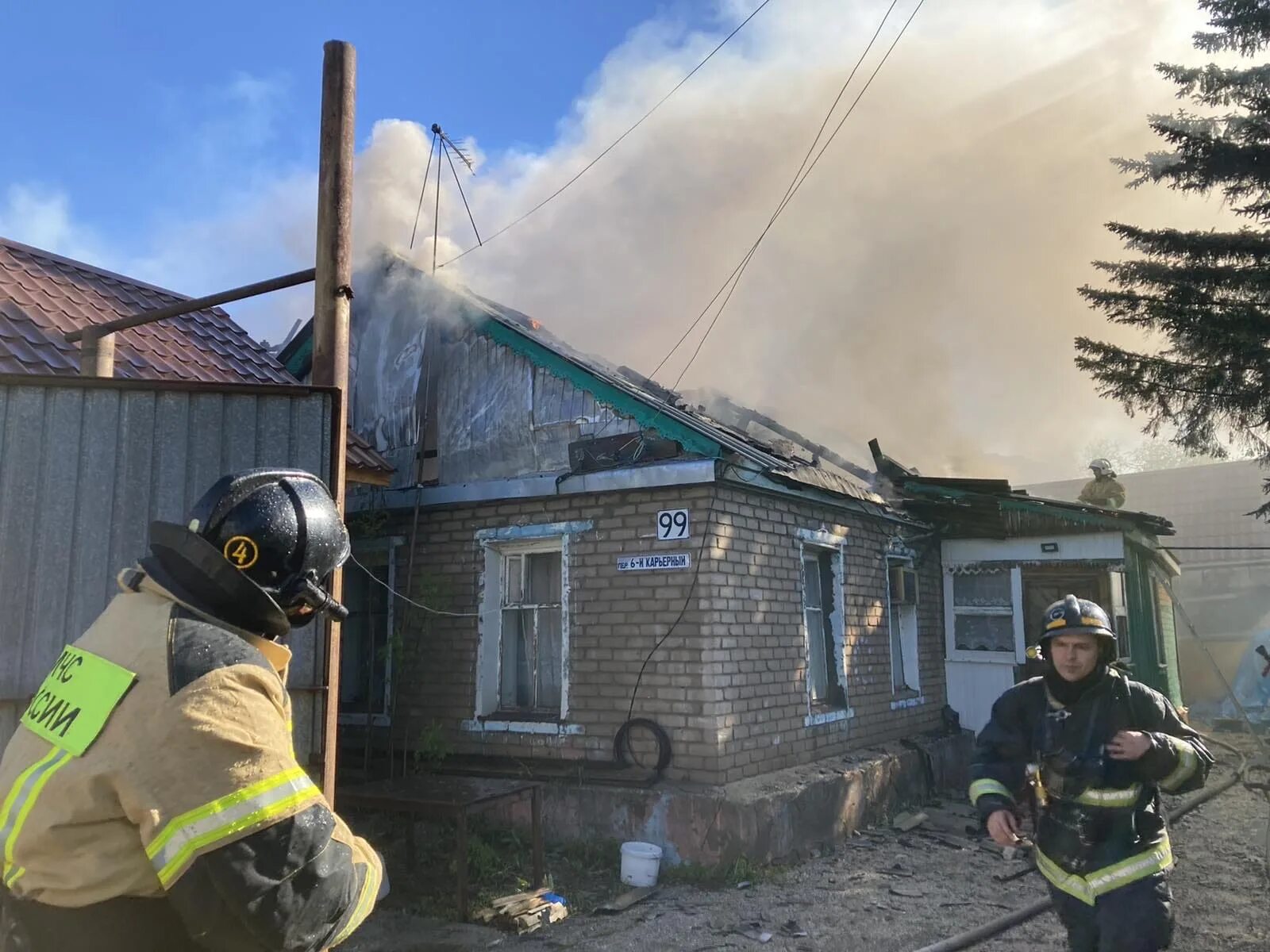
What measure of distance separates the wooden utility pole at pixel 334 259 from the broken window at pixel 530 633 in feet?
12.0

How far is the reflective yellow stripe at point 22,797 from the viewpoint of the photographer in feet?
4.87

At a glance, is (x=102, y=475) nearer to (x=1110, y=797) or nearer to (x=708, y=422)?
(x=1110, y=797)

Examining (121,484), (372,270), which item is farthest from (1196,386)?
(121,484)

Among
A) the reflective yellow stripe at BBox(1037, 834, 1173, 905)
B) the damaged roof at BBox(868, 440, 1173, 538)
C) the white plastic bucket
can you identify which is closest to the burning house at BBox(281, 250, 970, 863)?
the white plastic bucket

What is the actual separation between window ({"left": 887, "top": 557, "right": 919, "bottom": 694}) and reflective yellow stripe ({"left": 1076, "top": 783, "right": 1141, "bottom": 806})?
6641mm

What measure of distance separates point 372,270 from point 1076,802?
26.7 feet

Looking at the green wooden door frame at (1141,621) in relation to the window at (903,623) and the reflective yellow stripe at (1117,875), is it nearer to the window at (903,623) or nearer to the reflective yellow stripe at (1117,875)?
the window at (903,623)

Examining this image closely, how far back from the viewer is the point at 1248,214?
30.7 feet

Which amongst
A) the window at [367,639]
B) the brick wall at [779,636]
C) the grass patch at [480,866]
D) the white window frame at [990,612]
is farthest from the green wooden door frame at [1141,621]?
the window at [367,639]

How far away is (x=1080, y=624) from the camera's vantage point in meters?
3.74

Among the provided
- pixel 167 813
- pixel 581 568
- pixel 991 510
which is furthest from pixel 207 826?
pixel 991 510

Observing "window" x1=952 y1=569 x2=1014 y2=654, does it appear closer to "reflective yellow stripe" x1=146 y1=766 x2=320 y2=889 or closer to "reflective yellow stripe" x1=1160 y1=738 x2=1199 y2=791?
"reflective yellow stripe" x1=1160 y1=738 x2=1199 y2=791

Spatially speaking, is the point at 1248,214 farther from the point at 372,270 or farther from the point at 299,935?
the point at 299,935

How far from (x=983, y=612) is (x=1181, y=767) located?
8.02 metres
